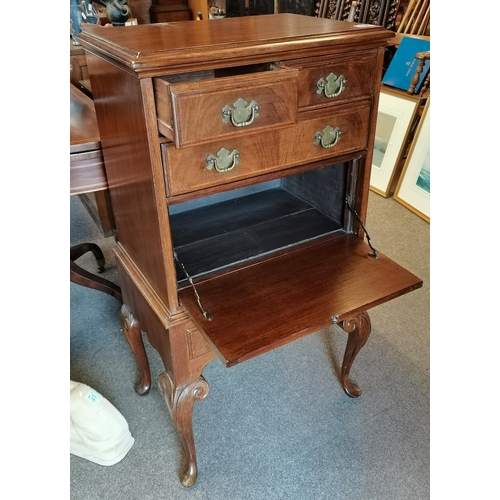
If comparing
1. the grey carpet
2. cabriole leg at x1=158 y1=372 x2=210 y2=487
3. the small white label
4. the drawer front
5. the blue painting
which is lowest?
the grey carpet

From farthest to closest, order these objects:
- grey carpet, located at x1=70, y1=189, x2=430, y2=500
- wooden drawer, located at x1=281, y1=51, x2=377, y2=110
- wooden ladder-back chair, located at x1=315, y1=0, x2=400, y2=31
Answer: wooden ladder-back chair, located at x1=315, y1=0, x2=400, y2=31
grey carpet, located at x1=70, y1=189, x2=430, y2=500
wooden drawer, located at x1=281, y1=51, x2=377, y2=110

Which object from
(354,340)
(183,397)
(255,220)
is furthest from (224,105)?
(354,340)

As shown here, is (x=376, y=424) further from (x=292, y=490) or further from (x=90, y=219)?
(x=90, y=219)

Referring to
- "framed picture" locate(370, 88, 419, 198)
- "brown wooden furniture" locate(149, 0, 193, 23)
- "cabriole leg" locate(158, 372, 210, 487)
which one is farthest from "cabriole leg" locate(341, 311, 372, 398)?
"brown wooden furniture" locate(149, 0, 193, 23)

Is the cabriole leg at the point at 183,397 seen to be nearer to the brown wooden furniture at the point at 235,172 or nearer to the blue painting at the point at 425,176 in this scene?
the brown wooden furniture at the point at 235,172

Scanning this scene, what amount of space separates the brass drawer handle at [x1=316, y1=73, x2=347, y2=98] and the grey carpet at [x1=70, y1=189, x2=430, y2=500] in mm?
887

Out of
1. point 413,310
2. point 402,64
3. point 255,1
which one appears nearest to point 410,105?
point 402,64

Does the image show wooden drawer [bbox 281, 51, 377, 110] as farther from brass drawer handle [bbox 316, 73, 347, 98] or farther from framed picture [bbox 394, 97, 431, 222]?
framed picture [bbox 394, 97, 431, 222]

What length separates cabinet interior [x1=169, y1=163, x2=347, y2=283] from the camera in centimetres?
103

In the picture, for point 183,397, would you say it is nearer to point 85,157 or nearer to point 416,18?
point 85,157

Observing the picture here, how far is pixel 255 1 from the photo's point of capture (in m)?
3.11

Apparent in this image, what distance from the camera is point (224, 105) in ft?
2.35

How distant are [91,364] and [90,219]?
1.03 meters

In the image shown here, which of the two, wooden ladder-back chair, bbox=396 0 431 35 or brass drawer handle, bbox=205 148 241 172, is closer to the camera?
brass drawer handle, bbox=205 148 241 172
